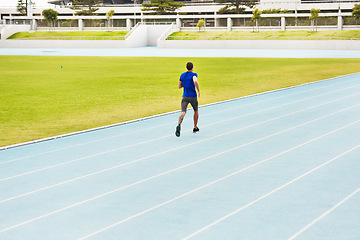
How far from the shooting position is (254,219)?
6062 mm

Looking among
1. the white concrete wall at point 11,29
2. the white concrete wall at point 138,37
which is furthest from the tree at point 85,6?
the white concrete wall at point 138,37

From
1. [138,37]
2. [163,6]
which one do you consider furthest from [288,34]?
[163,6]

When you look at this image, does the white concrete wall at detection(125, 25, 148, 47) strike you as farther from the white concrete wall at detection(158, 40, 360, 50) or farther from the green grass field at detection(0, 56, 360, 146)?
the green grass field at detection(0, 56, 360, 146)

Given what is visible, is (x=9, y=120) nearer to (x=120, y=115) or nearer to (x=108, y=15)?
(x=120, y=115)

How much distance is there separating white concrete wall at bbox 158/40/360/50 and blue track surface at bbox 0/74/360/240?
4820 centimetres

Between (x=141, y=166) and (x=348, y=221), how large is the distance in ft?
12.1

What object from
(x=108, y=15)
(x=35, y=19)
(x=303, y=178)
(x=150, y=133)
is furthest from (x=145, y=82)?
(x=35, y=19)

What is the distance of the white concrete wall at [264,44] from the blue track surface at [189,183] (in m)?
48.2

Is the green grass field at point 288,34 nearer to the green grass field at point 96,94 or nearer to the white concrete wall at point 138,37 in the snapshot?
the white concrete wall at point 138,37

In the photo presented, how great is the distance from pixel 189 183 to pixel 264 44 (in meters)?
57.3

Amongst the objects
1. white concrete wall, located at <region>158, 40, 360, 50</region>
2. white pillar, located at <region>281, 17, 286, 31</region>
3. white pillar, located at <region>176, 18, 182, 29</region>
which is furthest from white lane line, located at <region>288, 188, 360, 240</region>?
white pillar, located at <region>176, 18, 182, 29</region>

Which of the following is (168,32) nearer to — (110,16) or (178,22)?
(178,22)

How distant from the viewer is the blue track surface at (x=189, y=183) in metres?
5.87

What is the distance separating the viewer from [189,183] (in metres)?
7.58
